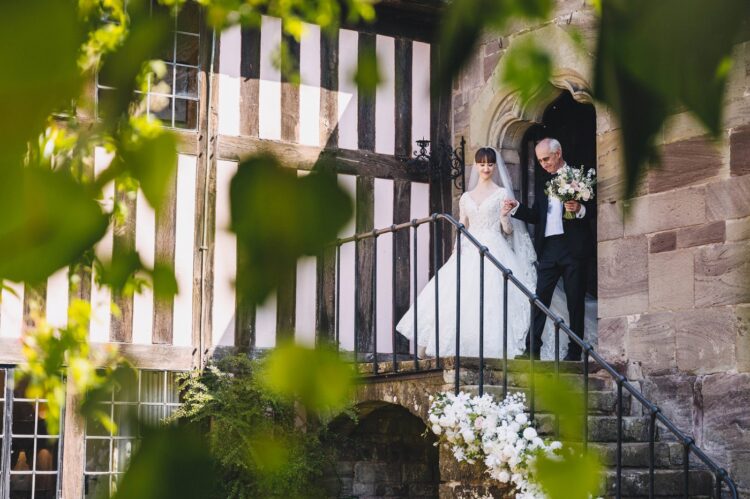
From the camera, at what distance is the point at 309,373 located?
0.71 m

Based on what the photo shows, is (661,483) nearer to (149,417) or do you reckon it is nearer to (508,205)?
(508,205)

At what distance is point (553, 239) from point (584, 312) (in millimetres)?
517

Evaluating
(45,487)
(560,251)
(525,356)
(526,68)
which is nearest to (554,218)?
(560,251)

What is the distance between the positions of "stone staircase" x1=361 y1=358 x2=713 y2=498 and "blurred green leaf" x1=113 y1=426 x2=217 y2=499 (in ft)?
16.2

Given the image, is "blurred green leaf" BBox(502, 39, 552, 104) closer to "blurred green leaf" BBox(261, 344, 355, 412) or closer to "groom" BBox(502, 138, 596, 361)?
"blurred green leaf" BBox(261, 344, 355, 412)

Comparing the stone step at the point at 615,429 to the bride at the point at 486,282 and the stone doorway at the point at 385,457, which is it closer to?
the bride at the point at 486,282

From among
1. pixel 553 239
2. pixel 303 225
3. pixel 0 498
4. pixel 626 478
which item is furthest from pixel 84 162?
pixel 0 498

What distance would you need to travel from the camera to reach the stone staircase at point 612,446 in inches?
220

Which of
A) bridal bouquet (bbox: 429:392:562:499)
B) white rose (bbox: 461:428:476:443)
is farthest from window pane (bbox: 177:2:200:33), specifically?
white rose (bbox: 461:428:476:443)

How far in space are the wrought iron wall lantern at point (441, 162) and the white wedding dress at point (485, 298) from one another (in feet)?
2.13

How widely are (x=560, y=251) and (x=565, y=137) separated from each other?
1.43m

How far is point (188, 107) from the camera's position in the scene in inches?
308

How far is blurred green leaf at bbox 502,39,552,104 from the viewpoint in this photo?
0.68 meters

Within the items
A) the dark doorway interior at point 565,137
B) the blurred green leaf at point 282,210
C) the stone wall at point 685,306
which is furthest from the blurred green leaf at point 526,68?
the dark doorway interior at point 565,137
